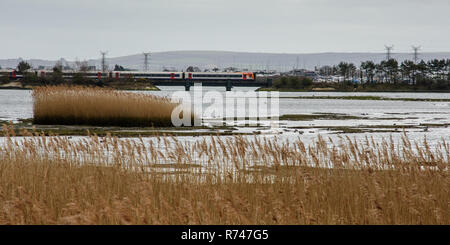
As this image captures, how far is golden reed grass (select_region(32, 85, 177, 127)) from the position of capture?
41.0 meters

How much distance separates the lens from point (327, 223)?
1261 centimetres

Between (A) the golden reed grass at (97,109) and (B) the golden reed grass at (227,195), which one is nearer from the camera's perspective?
(B) the golden reed grass at (227,195)

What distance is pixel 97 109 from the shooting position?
1626 inches

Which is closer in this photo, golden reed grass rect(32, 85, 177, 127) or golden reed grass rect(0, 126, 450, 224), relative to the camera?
golden reed grass rect(0, 126, 450, 224)

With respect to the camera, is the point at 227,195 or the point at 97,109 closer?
the point at 227,195

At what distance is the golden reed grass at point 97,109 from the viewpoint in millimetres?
41000

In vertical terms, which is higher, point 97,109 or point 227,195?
point 97,109
